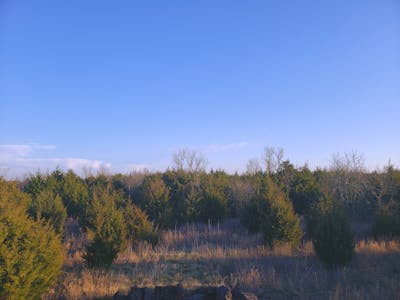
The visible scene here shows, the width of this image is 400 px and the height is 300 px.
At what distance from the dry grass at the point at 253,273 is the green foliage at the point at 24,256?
2.92 feet

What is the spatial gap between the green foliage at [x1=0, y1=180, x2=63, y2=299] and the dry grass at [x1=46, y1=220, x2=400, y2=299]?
891 mm

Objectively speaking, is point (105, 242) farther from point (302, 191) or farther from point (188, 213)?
point (302, 191)

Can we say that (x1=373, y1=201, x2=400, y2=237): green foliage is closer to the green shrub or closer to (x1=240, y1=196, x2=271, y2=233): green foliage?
(x1=240, y1=196, x2=271, y2=233): green foliage

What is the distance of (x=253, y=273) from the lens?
22.5 feet

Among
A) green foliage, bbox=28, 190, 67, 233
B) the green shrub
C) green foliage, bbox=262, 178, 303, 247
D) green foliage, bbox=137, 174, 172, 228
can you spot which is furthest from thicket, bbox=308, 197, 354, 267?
green foliage, bbox=28, 190, 67, 233

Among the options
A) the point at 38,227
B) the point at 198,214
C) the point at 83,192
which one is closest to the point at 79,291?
the point at 38,227

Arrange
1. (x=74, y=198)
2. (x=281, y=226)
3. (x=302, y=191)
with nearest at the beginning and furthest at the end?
(x=281, y=226)
(x=302, y=191)
(x=74, y=198)

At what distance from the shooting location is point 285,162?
20.9 m

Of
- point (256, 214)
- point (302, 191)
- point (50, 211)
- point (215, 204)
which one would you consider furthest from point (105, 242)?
point (302, 191)

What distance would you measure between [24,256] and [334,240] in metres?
6.50

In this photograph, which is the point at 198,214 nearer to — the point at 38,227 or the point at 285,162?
the point at 285,162

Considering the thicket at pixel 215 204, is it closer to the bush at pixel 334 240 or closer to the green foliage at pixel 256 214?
the green foliage at pixel 256 214

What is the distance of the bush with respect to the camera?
7.57 m

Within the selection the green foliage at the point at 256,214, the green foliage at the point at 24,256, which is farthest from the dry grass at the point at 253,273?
the green foliage at the point at 256,214
